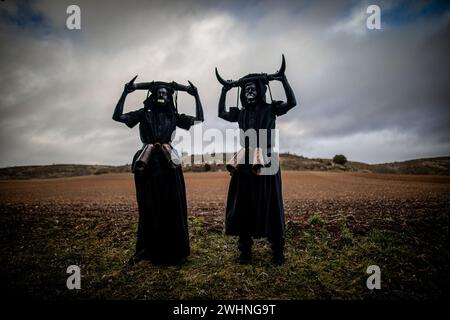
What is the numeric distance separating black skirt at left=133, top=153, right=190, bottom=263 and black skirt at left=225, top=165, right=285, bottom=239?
3.30 feet

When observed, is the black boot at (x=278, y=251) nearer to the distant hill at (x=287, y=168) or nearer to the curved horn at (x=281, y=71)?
the curved horn at (x=281, y=71)

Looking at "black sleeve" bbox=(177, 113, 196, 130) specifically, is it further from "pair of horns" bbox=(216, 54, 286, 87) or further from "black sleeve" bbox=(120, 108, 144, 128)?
"pair of horns" bbox=(216, 54, 286, 87)

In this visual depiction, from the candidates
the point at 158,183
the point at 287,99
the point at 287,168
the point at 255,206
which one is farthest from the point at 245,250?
the point at 287,168

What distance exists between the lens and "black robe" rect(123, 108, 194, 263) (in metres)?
4.83

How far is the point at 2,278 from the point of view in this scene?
470 centimetres

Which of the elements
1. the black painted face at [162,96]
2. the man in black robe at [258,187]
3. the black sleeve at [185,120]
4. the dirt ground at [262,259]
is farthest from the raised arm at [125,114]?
the dirt ground at [262,259]

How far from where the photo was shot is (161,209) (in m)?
4.87

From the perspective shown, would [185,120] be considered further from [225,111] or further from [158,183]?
[158,183]

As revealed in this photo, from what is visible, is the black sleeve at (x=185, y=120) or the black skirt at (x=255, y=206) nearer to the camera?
the black skirt at (x=255, y=206)

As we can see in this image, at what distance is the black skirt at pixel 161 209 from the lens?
4832mm

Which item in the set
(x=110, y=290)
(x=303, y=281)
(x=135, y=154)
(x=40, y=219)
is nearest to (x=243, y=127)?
(x=135, y=154)
